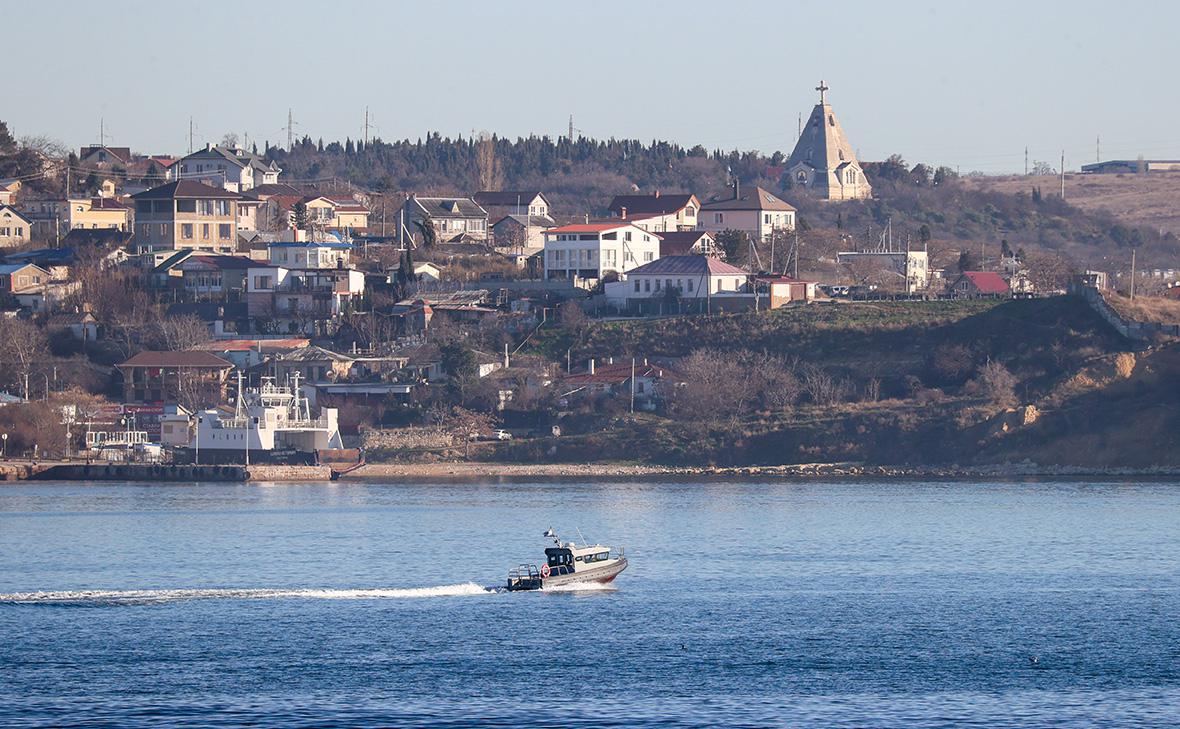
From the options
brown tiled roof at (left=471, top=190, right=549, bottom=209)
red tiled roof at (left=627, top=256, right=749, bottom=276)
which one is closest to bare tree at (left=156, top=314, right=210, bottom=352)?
red tiled roof at (left=627, top=256, right=749, bottom=276)

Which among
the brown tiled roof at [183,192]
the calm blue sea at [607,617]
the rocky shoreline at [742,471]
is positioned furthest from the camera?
the brown tiled roof at [183,192]

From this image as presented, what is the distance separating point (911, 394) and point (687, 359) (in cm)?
1330

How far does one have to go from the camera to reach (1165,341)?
96.7 metres

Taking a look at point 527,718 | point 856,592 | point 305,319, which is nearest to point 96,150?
point 305,319

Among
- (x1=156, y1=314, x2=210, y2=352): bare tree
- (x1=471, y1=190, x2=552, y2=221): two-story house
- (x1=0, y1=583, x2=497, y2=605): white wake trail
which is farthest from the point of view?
(x1=471, y1=190, x2=552, y2=221): two-story house

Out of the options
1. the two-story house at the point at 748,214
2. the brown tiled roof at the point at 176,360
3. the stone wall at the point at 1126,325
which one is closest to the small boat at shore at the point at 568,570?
the stone wall at the point at 1126,325

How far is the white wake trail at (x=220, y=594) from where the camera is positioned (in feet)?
166

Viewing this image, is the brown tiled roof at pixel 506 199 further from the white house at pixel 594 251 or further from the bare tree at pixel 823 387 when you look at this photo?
the bare tree at pixel 823 387

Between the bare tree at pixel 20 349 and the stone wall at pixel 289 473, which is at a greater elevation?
the bare tree at pixel 20 349

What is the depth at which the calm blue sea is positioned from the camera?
37938 millimetres

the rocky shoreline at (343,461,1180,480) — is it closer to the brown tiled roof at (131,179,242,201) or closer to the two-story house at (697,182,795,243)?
the brown tiled roof at (131,179,242,201)

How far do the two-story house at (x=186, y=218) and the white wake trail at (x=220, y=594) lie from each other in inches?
3169

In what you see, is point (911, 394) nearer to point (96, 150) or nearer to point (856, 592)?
point (856, 592)

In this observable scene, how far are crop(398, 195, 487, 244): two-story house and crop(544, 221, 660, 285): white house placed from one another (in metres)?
15.9
